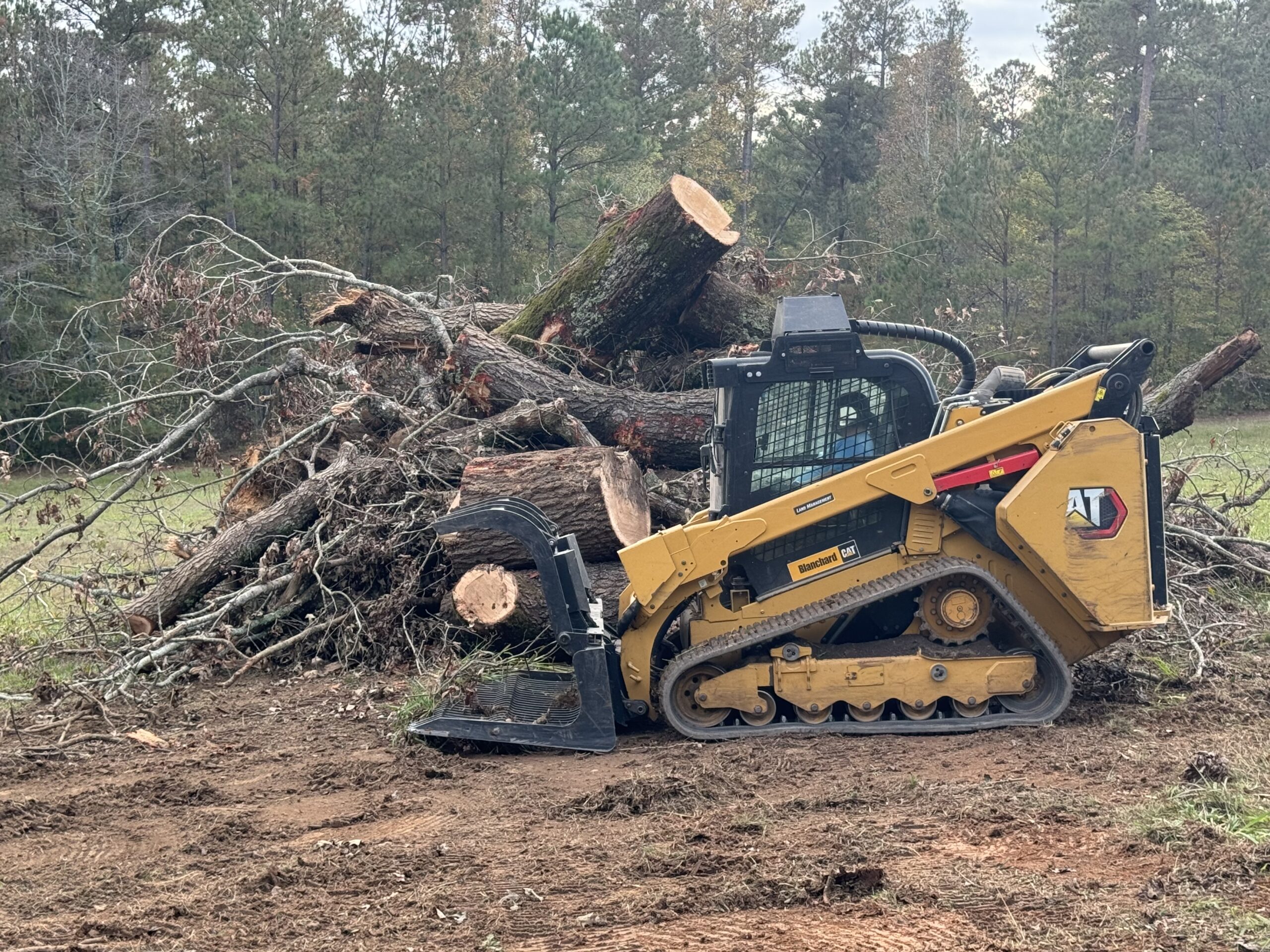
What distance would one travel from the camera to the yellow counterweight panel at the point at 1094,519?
5.12m

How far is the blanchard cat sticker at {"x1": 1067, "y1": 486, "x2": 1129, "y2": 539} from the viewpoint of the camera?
202 inches

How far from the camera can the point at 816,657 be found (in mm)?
5309

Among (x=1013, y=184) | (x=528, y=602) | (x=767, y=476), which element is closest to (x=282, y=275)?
(x=528, y=602)

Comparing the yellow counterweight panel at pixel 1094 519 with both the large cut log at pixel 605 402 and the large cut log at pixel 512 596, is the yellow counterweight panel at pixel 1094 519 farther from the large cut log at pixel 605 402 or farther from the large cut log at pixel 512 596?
the large cut log at pixel 605 402

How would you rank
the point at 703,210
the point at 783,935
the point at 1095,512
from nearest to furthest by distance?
the point at 783,935, the point at 1095,512, the point at 703,210

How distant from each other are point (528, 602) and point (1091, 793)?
335 centimetres

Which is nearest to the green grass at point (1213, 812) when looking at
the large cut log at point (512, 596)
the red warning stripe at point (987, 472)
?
the red warning stripe at point (987, 472)

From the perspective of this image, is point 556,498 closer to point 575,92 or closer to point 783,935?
point 783,935

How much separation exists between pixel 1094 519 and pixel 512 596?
3.07 metres

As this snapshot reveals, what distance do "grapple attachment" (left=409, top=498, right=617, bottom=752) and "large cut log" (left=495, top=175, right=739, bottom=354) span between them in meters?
3.15

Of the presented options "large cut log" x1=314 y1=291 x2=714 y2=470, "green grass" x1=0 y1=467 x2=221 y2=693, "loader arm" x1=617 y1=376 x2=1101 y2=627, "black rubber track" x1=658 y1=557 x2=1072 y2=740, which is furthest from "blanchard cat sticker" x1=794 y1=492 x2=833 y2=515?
"green grass" x1=0 y1=467 x2=221 y2=693

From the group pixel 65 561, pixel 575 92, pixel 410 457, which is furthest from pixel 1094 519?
pixel 575 92

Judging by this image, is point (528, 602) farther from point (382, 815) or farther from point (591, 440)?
point (382, 815)

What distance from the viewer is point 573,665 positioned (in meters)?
5.34
